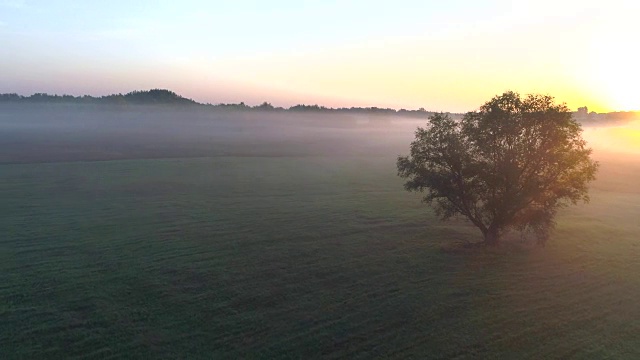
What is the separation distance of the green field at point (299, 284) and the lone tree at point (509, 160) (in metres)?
4.20

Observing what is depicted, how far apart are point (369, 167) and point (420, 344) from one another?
85.3 metres

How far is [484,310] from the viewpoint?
1071 inches

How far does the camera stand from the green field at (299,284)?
23.1 m

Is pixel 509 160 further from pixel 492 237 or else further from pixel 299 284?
pixel 299 284

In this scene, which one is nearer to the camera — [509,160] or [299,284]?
[299,284]

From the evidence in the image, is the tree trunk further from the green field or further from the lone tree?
the green field

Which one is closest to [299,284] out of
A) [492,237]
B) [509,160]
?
[492,237]

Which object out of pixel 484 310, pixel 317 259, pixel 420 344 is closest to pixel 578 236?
pixel 484 310

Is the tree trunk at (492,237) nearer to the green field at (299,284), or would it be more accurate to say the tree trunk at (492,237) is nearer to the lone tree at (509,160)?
the lone tree at (509,160)

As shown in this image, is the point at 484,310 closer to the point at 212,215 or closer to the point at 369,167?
the point at 212,215

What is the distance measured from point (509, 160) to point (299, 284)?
19.8m

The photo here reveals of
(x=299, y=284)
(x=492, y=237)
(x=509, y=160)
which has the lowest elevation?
(x=299, y=284)

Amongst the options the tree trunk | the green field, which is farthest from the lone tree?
the green field

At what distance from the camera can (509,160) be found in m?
37.2
